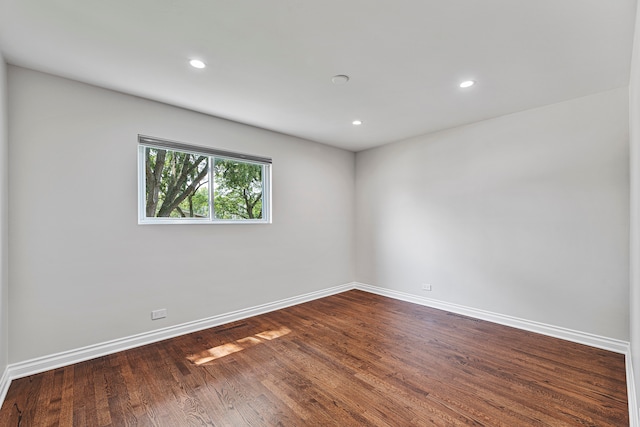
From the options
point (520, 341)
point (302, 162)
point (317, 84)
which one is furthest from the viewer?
point (302, 162)

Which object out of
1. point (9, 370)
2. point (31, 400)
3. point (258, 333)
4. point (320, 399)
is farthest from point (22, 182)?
point (320, 399)

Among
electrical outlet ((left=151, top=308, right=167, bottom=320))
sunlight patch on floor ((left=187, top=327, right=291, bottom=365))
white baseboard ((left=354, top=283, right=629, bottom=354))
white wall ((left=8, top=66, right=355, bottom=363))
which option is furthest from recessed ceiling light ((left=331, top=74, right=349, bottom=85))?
white baseboard ((left=354, top=283, right=629, bottom=354))

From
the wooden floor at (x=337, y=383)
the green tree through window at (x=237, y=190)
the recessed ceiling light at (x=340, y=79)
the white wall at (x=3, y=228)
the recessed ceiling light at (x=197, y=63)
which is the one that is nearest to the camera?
the wooden floor at (x=337, y=383)

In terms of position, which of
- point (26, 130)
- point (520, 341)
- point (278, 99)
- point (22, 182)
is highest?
point (278, 99)

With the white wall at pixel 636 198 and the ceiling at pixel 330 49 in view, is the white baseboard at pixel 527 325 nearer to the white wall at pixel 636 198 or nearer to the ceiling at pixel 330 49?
the white wall at pixel 636 198

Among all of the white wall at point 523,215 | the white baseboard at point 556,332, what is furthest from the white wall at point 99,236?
the white baseboard at point 556,332

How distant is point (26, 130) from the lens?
7.52 ft

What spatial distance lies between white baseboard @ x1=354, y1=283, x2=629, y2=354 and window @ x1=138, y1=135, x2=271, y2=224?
2.49 metres

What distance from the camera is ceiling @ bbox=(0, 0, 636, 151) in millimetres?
1656

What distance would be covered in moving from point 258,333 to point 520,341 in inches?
106

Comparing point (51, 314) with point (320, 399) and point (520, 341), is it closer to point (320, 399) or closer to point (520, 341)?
point (320, 399)

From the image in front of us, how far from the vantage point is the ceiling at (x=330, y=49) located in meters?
1.66

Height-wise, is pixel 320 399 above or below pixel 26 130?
below

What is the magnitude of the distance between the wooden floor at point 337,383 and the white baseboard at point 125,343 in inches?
2.9
